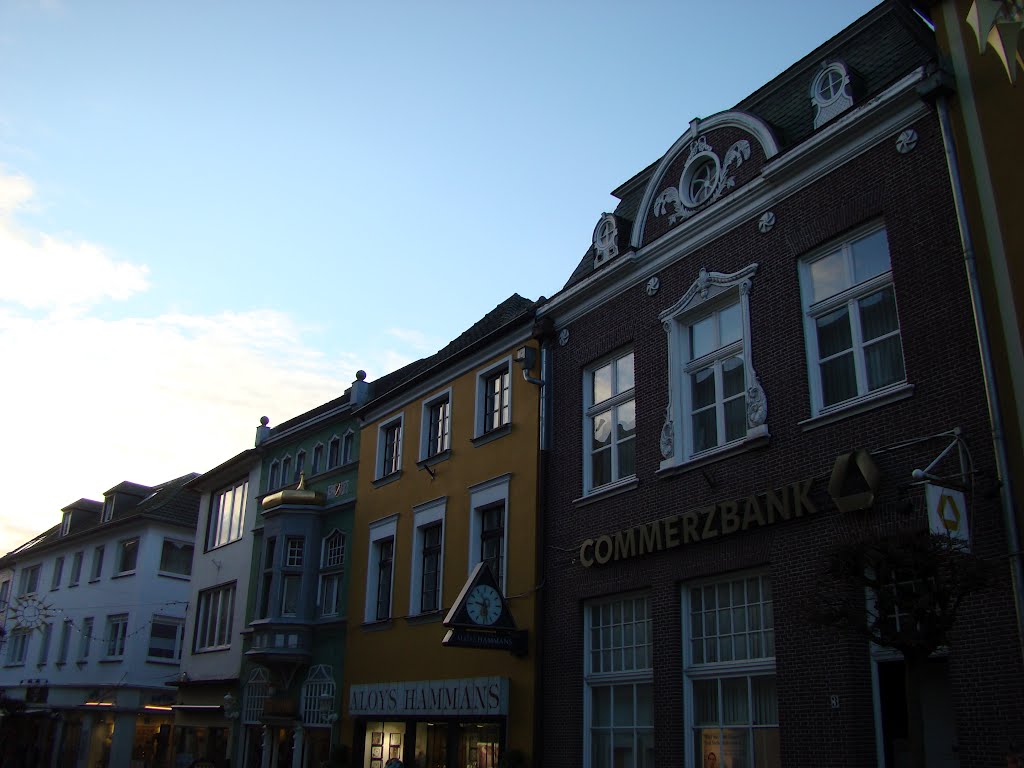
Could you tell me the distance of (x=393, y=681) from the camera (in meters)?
20.3

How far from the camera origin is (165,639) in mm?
37156

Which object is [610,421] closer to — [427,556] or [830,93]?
[830,93]

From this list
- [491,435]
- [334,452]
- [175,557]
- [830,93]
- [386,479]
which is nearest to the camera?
[830,93]

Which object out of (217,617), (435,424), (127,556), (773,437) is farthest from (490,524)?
(127,556)

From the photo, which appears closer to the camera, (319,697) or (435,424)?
(435,424)

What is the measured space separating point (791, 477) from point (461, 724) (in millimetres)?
8730

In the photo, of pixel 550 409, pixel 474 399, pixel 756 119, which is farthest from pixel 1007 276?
pixel 474 399

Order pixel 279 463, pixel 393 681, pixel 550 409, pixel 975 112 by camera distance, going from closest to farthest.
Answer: pixel 975 112 → pixel 550 409 → pixel 393 681 → pixel 279 463

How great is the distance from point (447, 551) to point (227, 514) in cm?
1268

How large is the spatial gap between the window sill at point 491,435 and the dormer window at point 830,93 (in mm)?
8100

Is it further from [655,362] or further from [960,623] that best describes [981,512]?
[655,362]

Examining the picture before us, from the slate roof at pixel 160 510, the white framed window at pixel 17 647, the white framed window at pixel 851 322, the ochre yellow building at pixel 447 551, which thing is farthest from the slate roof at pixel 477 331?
the white framed window at pixel 17 647

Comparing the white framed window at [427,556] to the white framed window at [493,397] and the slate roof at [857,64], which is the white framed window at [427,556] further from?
the slate roof at [857,64]

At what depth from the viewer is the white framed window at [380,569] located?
22.0m
